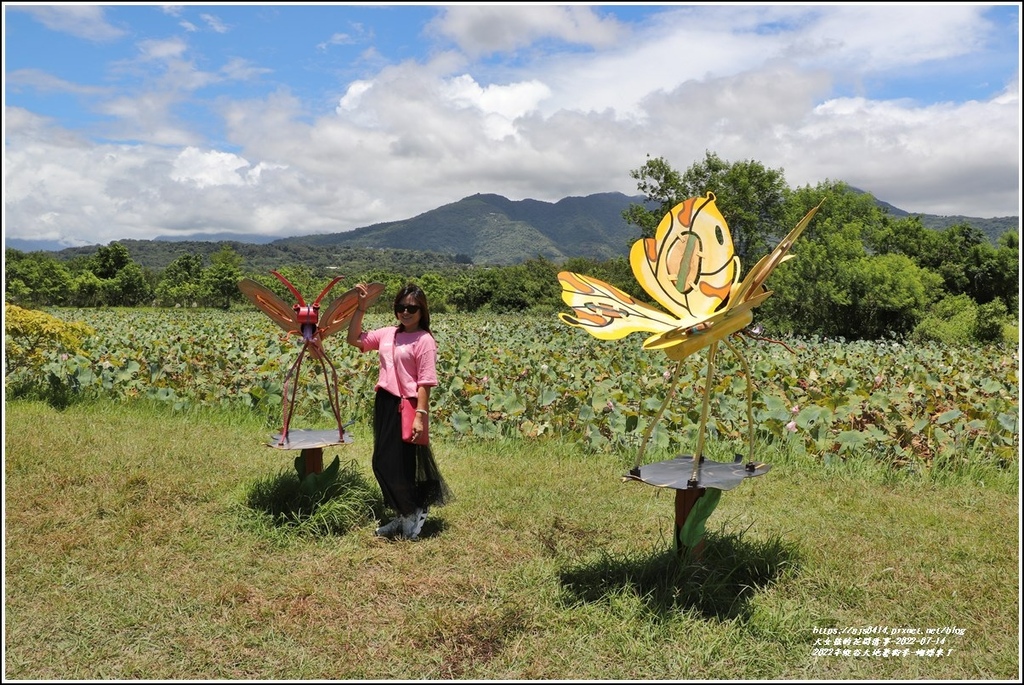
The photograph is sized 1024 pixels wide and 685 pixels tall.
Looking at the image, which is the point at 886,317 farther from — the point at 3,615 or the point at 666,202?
the point at 3,615

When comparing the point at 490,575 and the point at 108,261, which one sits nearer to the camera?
A: the point at 490,575

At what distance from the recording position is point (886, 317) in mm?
17375

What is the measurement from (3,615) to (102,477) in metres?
1.75

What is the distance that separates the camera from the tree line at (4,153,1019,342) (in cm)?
1691

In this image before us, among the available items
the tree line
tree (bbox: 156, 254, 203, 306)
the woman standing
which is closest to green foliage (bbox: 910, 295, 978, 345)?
the tree line

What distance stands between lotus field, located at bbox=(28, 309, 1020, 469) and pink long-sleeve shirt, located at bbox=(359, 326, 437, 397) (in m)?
2.46

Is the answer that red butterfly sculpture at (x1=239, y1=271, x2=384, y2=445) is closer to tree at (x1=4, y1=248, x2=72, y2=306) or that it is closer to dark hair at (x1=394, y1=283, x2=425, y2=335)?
dark hair at (x1=394, y1=283, x2=425, y2=335)

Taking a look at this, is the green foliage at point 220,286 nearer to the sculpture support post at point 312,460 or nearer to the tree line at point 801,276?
the tree line at point 801,276

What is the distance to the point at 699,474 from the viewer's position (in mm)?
3404

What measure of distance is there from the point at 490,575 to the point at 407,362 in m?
1.29

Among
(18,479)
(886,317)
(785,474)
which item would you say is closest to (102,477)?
(18,479)

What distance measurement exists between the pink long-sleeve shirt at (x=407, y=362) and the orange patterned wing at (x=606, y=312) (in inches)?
42.5

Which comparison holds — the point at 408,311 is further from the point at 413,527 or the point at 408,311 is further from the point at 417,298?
the point at 413,527

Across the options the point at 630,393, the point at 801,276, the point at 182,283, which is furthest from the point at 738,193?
the point at 182,283
